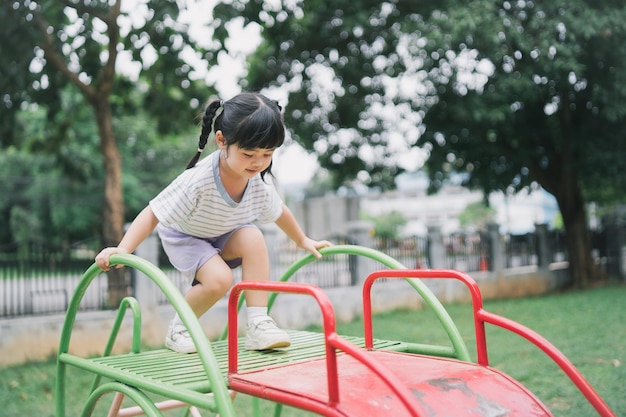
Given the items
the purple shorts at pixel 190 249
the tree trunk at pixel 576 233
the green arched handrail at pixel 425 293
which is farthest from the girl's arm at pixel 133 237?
the tree trunk at pixel 576 233

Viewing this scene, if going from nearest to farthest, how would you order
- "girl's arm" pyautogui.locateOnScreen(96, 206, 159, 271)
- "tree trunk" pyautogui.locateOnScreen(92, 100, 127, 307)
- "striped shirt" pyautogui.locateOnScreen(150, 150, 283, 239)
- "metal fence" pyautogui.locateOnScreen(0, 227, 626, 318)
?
"girl's arm" pyautogui.locateOnScreen(96, 206, 159, 271) → "striped shirt" pyautogui.locateOnScreen(150, 150, 283, 239) → "metal fence" pyautogui.locateOnScreen(0, 227, 626, 318) → "tree trunk" pyautogui.locateOnScreen(92, 100, 127, 307)

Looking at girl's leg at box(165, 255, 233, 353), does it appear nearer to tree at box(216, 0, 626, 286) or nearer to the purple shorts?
the purple shorts

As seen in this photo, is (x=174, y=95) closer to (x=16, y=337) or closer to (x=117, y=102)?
(x=117, y=102)

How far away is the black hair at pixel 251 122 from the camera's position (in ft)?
6.44

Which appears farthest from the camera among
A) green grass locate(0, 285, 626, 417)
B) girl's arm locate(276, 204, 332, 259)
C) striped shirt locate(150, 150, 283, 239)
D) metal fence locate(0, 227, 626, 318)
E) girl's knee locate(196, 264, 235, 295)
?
metal fence locate(0, 227, 626, 318)

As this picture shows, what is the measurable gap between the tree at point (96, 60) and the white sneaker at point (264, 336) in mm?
4407

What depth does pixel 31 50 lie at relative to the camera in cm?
624

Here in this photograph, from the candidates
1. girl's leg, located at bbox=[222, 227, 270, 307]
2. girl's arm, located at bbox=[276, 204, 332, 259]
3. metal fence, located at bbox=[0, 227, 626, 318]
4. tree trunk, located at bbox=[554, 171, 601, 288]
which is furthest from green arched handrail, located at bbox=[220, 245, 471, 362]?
tree trunk, located at bbox=[554, 171, 601, 288]

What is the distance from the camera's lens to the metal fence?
18.9 feet

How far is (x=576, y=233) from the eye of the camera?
11.0 metres

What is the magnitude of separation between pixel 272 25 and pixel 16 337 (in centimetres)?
560

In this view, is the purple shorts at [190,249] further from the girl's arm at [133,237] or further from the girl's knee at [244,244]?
the girl's arm at [133,237]

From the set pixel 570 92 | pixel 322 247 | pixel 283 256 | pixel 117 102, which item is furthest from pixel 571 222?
pixel 322 247

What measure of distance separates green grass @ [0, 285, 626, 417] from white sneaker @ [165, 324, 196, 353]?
67.6 inches
